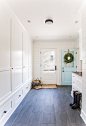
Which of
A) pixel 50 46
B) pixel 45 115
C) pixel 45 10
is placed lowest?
pixel 45 115

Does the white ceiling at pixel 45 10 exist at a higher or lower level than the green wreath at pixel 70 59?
higher

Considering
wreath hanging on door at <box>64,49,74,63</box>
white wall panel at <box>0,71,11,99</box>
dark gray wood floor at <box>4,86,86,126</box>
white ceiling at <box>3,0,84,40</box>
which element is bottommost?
dark gray wood floor at <box>4,86,86,126</box>

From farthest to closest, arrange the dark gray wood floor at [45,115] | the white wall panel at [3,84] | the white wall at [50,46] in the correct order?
the white wall at [50,46] < the dark gray wood floor at [45,115] < the white wall panel at [3,84]

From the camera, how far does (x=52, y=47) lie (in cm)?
484

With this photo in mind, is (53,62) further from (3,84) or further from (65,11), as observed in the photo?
(3,84)

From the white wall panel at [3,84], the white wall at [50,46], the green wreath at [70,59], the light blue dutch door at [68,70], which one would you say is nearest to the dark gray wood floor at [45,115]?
the white wall panel at [3,84]

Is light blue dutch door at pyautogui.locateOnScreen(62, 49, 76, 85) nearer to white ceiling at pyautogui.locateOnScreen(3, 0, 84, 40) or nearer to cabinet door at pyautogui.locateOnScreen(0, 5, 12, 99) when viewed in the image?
white ceiling at pyautogui.locateOnScreen(3, 0, 84, 40)

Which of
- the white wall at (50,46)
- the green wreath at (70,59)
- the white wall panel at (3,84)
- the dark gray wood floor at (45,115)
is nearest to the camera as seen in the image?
the white wall panel at (3,84)

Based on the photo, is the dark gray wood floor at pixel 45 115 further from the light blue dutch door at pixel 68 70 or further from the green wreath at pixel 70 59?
the green wreath at pixel 70 59

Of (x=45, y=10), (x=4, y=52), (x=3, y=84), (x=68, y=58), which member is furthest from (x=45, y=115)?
(x=68, y=58)

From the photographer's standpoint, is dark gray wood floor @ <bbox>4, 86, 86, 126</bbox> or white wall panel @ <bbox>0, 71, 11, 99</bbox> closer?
white wall panel @ <bbox>0, 71, 11, 99</bbox>

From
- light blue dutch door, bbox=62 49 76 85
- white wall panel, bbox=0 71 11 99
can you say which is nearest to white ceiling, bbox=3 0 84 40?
white wall panel, bbox=0 71 11 99

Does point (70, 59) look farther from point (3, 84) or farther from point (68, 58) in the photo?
point (3, 84)

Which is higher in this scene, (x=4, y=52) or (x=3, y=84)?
(x=4, y=52)
